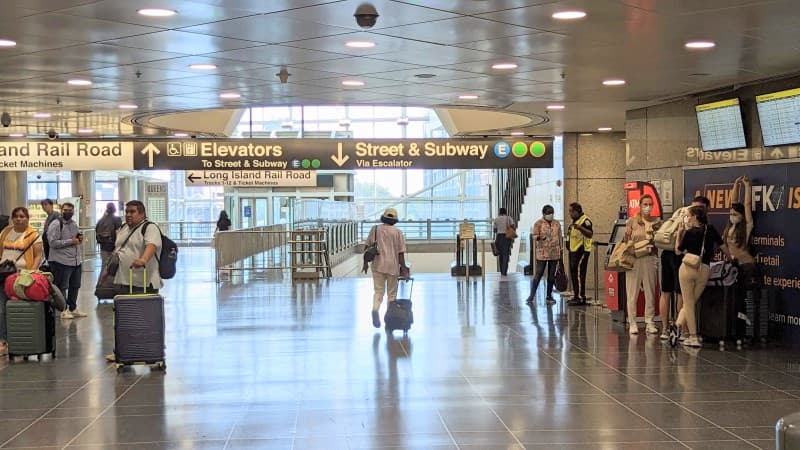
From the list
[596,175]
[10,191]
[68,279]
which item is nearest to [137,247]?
[68,279]

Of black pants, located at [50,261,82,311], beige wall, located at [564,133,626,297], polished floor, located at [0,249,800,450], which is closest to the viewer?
polished floor, located at [0,249,800,450]

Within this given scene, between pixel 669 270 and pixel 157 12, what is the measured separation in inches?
257

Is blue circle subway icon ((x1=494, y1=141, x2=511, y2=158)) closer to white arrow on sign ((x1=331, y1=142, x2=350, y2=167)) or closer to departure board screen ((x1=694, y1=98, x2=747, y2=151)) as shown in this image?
white arrow on sign ((x1=331, y1=142, x2=350, y2=167))

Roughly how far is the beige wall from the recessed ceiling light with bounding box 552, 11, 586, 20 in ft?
37.4

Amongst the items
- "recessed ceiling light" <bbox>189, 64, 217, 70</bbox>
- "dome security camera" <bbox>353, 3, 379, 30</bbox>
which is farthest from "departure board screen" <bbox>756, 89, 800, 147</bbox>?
"recessed ceiling light" <bbox>189, 64, 217, 70</bbox>

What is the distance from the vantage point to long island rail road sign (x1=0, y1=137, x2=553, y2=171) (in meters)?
16.5

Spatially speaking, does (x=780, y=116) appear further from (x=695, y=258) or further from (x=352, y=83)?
(x=352, y=83)

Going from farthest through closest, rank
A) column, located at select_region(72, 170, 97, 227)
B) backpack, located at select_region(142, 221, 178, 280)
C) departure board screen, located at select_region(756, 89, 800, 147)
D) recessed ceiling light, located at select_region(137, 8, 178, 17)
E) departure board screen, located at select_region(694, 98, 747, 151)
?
1. column, located at select_region(72, 170, 97, 227)
2. departure board screen, located at select_region(694, 98, 747, 151)
3. departure board screen, located at select_region(756, 89, 800, 147)
4. backpack, located at select_region(142, 221, 178, 280)
5. recessed ceiling light, located at select_region(137, 8, 178, 17)

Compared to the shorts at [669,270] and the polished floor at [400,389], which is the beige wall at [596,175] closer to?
the polished floor at [400,389]

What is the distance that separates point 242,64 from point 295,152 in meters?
6.44

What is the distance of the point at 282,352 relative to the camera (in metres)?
10.0

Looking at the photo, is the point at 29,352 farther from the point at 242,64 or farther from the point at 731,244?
the point at 731,244

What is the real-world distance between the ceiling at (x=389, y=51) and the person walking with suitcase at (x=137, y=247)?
5.56 ft

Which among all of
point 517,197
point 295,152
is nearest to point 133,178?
point 517,197
